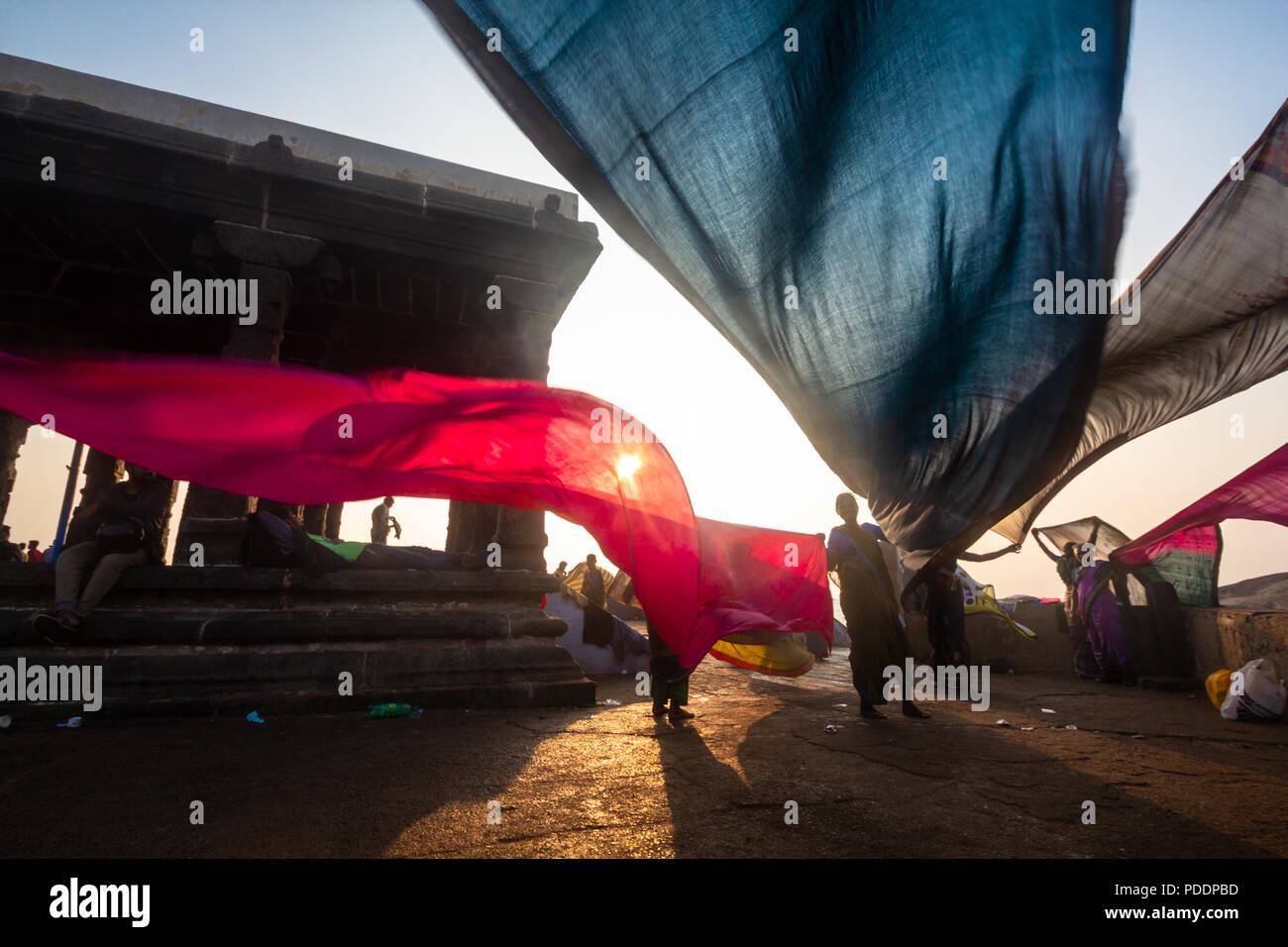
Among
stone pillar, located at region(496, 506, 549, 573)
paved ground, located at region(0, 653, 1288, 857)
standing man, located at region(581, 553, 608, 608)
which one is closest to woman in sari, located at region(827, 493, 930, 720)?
paved ground, located at region(0, 653, 1288, 857)

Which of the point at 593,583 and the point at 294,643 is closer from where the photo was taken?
the point at 294,643

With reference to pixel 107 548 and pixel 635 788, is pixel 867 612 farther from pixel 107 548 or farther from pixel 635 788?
pixel 107 548

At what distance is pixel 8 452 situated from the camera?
35.1ft

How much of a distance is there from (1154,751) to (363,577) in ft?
21.6

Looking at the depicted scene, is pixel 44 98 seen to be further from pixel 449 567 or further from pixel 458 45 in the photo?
pixel 458 45

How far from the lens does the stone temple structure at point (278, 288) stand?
5070 millimetres

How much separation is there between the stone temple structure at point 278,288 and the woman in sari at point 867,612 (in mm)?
2488

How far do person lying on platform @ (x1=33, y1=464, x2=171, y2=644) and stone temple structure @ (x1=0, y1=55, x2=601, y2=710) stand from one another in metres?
0.17

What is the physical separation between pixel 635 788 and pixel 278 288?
662cm

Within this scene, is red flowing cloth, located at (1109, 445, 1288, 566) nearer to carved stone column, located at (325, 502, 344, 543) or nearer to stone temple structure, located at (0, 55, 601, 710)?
stone temple structure, located at (0, 55, 601, 710)

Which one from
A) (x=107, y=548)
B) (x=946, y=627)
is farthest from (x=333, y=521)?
(x=946, y=627)

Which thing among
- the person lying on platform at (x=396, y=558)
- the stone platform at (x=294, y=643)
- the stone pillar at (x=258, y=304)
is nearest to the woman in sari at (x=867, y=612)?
the stone platform at (x=294, y=643)

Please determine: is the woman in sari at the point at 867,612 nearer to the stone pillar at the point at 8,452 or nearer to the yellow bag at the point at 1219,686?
the yellow bag at the point at 1219,686
